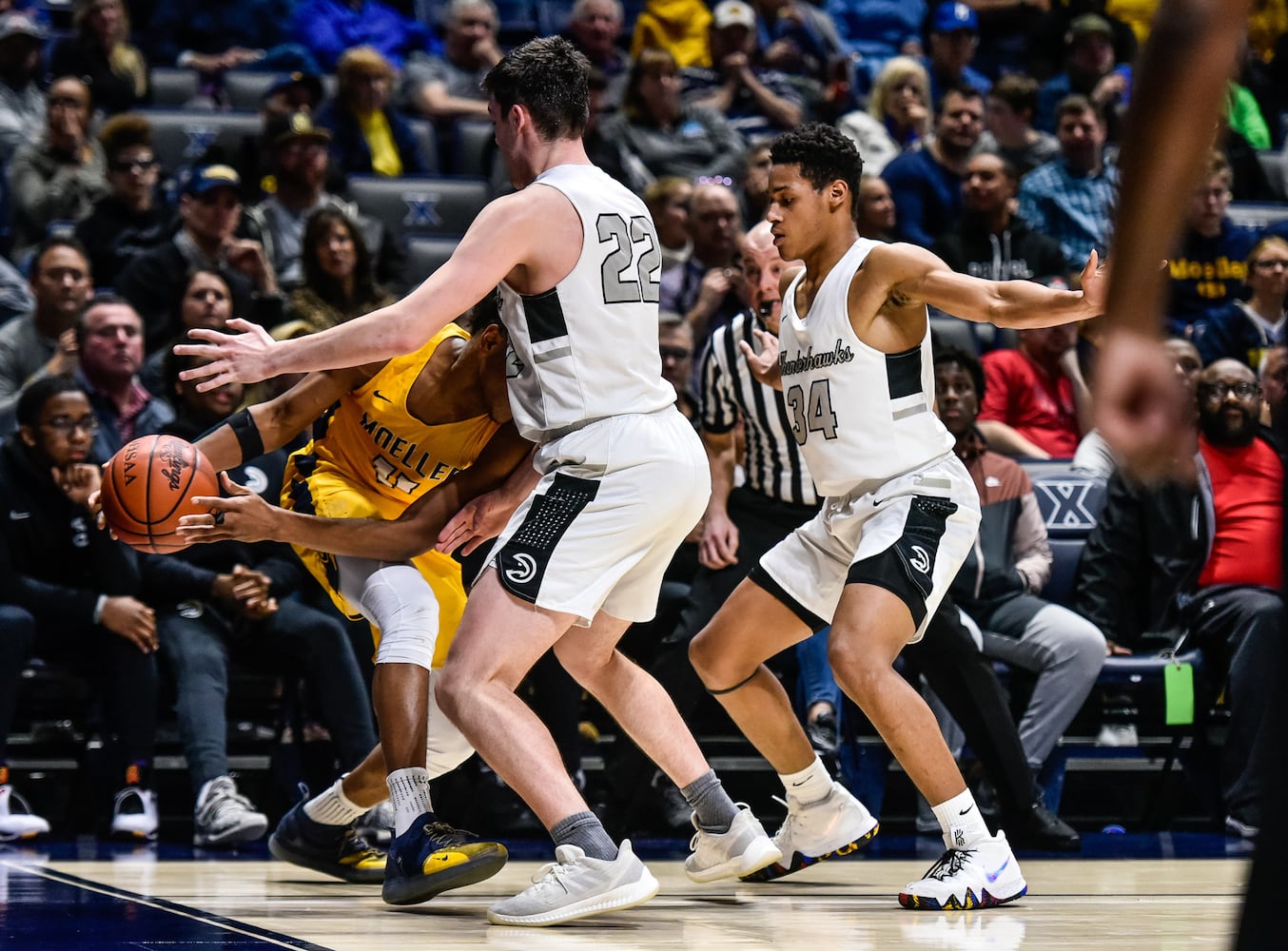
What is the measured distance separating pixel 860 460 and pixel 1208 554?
309 cm

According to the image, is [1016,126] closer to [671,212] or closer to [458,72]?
[671,212]

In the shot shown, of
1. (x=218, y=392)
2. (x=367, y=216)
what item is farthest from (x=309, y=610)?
(x=367, y=216)

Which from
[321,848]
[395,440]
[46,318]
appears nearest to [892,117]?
[46,318]

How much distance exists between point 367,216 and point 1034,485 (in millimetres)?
3894

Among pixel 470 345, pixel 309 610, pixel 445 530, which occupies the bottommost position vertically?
pixel 309 610

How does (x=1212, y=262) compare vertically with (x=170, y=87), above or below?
below

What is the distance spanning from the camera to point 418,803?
14.2 feet

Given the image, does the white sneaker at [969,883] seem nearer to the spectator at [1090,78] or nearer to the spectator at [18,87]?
the spectator at [18,87]

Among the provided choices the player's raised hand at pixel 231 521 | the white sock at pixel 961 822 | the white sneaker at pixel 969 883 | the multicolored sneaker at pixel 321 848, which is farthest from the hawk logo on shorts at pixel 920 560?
→ the multicolored sneaker at pixel 321 848

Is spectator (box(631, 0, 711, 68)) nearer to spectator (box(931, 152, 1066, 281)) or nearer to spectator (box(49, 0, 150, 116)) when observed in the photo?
spectator (box(931, 152, 1066, 281))

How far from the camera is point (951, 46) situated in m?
11.8

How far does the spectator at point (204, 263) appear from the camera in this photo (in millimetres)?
8031

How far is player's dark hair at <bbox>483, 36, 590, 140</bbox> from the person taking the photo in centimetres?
422

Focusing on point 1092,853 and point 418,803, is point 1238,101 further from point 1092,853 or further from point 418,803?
point 418,803
